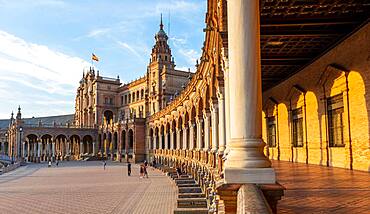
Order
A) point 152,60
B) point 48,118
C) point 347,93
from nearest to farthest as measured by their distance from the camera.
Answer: point 347,93
point 152,60
point 48,118

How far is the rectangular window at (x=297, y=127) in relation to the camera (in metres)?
19.2

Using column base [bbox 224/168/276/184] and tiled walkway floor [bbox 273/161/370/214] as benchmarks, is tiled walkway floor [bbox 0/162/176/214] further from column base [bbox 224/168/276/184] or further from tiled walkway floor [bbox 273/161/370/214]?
column base [bbox 224/168/276/184]

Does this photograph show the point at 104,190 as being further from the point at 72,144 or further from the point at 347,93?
the point at 72,144

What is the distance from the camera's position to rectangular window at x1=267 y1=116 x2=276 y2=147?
24087mm

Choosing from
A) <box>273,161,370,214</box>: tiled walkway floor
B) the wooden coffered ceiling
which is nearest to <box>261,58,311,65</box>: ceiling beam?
the wooden coffered ceiling

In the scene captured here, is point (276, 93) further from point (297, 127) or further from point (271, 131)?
point (297, 127)

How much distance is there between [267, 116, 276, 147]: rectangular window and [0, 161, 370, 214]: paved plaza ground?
5.01 meters

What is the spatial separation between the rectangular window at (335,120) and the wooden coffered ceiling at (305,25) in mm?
2312

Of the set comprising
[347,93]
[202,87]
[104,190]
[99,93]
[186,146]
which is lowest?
[104,190]

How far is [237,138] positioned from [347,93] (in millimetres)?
9543

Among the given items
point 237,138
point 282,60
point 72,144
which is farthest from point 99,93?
point 237,138

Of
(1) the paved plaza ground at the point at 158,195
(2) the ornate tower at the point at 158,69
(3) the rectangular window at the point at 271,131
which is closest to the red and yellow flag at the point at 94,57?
(2) the ornate tower at the point at 158,69

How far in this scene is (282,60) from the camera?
686 inches

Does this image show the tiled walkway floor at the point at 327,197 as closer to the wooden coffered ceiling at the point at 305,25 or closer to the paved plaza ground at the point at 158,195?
the paved plaza ground at the point at 158,195
